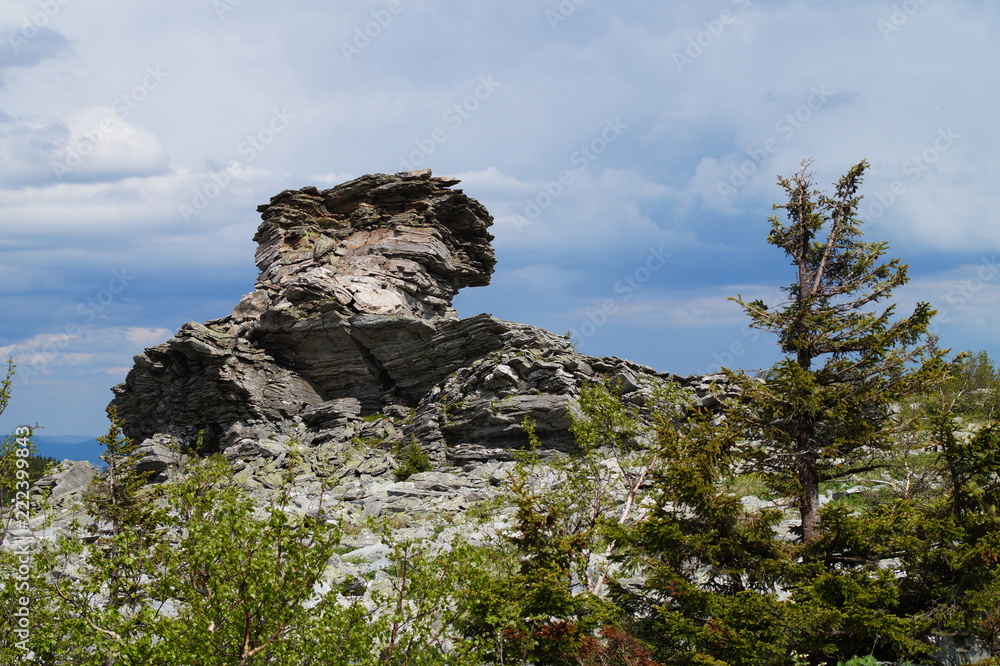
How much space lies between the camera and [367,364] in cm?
4806

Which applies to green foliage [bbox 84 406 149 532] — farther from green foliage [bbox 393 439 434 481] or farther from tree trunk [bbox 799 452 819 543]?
green foliage [bbox 393 439 434 481]

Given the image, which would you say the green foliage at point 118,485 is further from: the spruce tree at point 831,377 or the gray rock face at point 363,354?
the gray rock face at point 363,354

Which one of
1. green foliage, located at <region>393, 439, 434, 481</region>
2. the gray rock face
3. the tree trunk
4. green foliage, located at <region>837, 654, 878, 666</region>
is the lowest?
green foliage, located at <region>837, 654, 878, 666</region>

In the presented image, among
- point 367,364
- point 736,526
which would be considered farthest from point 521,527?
point 367,364

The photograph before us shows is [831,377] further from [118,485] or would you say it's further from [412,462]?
[412,462]

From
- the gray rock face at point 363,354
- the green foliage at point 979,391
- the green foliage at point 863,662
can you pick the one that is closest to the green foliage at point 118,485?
the green foliage at point 863,662

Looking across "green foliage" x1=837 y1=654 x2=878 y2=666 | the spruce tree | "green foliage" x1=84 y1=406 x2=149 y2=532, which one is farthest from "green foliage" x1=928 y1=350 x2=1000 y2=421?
"green foliage" x1=84 y1=406 x2=149 y2=532

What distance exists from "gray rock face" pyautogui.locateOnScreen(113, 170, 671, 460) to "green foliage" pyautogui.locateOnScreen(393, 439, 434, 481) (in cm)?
178

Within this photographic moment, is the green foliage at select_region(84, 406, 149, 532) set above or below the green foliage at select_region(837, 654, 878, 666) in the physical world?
above

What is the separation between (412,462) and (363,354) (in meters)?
13.3

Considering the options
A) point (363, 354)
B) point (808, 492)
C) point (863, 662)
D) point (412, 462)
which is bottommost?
point (863, 662)

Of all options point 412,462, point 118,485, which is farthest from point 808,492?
point 412,462

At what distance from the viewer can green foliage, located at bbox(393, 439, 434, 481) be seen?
36.1m

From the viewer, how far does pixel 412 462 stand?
121ft
